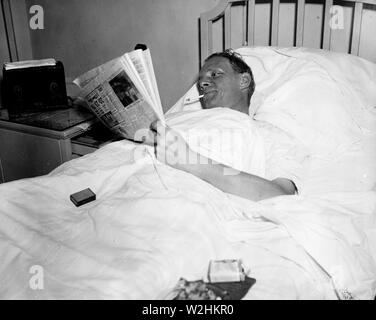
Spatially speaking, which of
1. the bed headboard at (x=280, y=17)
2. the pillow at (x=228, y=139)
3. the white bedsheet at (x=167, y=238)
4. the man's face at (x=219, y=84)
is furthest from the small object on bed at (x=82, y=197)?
the bed headboard at (x=280, y=17)

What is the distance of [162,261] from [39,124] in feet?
4.17

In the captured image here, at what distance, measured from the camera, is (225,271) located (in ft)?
2.85

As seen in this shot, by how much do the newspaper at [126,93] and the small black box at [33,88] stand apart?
2.45 feet

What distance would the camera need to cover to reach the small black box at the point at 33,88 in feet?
6.48

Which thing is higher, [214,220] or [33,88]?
[33,88]

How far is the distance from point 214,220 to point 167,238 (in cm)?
15

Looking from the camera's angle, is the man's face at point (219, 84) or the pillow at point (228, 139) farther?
the man's face at point (219, 84)

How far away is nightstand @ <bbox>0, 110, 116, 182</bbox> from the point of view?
6.06 ft

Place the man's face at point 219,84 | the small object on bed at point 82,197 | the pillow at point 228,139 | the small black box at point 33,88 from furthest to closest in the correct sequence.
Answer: the small black box at point 33,88
the man's face at point 219,84
the pillow at point 228,139
the small object on bed at point 82,197

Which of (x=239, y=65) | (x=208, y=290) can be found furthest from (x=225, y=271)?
(x=239, y=65)

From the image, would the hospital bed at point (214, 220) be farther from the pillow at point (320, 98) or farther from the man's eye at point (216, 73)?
the man's eye at point (216, 73)

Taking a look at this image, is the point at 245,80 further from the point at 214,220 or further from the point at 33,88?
the point at 33,88

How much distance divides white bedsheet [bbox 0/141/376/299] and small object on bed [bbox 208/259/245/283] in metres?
0.04

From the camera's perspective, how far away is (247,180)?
3.91 feet
